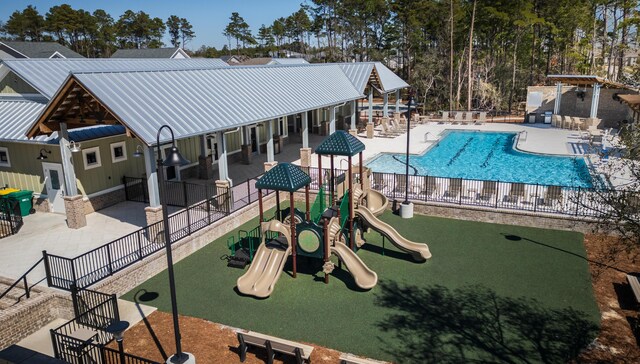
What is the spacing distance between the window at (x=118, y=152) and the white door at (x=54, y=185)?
213 cm

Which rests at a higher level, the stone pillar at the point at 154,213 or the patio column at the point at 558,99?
the patio column at the point at 558,99

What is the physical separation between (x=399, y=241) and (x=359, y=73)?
23.3 metres

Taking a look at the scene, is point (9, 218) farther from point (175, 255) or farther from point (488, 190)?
point (488, 190)

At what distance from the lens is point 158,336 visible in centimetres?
1102

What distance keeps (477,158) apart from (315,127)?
529 inches

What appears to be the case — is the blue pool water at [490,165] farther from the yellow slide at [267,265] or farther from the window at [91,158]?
the window at [91,158]

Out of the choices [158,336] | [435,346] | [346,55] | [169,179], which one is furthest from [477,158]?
[346,55]

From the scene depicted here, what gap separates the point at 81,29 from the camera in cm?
10281

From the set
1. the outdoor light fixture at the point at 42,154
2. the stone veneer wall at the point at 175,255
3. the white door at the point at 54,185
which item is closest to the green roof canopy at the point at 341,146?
the stone veneer wall at the point at 175,255

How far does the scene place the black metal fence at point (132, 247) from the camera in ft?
41.1

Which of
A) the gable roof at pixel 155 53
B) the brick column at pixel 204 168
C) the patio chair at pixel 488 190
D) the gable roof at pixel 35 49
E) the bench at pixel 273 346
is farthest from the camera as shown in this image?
the gable roof at pixel 155 53

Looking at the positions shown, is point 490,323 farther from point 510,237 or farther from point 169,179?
point 169,179

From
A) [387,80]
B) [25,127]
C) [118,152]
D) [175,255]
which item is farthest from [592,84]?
[25,127]

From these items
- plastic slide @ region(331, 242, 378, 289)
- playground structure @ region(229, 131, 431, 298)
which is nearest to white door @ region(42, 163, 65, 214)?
playground structure @ region(229, 131, 431, 298)
